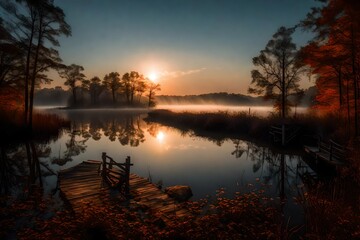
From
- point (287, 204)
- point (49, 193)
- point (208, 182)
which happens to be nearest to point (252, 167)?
point (208, 182)

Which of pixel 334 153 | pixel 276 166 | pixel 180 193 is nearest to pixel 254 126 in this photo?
pixel 276 166

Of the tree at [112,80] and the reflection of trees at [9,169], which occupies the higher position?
the tree at [112,80]

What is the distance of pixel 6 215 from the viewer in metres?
7.57

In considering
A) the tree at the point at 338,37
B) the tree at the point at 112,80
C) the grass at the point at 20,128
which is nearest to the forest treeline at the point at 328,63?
the tree at the point at 338,37

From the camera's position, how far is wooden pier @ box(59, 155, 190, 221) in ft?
26.5

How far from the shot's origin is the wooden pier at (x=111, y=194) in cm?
806

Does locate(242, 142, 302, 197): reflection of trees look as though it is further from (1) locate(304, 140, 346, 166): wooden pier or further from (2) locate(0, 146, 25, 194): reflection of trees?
(2) locate(0, 146, 25, 194): reflection of trees

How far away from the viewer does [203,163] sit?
50.8 ft

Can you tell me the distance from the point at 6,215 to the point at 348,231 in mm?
9855

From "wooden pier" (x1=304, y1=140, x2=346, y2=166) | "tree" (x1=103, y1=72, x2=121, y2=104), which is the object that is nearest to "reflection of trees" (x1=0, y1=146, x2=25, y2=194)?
"wooden pier" (x1=304, y1=140, x2=346, y2=166)

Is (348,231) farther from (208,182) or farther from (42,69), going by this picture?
(42,69)

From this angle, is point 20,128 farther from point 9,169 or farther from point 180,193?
point 180,193

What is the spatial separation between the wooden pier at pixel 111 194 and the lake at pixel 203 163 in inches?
51.0

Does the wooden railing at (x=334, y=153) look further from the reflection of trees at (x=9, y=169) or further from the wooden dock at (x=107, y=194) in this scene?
the reflection of trees at (x=9, y=169)
